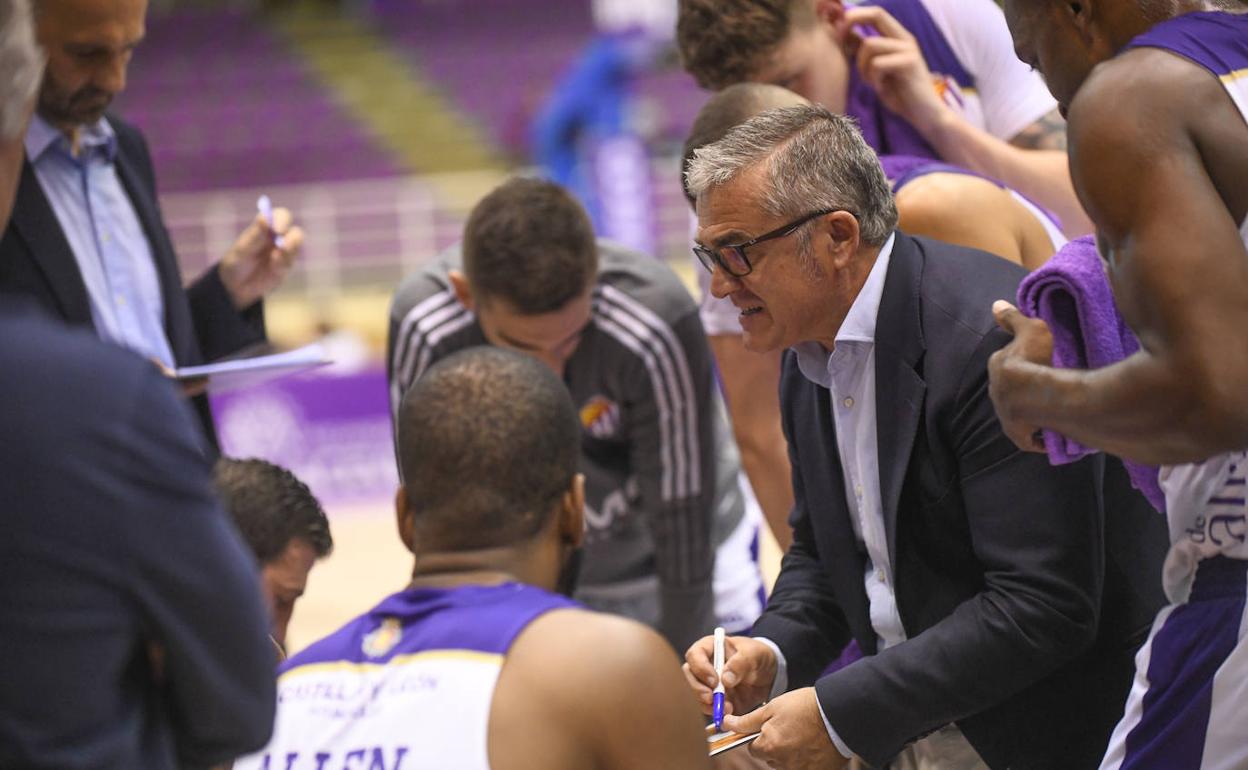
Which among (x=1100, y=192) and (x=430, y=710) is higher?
(x=1100, y=192)

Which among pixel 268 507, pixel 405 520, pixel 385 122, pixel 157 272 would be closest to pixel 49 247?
pixel 157 272

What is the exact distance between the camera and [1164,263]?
1.69m

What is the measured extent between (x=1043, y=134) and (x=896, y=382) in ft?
3.98

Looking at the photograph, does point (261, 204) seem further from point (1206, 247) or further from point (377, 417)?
point (377, 417)

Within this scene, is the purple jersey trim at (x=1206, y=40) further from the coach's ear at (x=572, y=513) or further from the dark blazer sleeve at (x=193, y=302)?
the dark blazer sleeve at (x=193, y=302)

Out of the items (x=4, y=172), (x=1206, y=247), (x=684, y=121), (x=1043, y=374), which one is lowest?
(x=684, y=121)

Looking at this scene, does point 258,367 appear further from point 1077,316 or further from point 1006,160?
point 1077,316

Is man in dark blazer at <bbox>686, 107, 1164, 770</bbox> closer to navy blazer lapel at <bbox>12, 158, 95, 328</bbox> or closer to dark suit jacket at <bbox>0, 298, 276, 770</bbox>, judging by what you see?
dark suit jacket at <bbox>0, 298, 276, 770</bbox>

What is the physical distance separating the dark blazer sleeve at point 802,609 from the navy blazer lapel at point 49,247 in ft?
5.34

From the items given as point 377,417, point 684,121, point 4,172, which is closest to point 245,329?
point 4,172

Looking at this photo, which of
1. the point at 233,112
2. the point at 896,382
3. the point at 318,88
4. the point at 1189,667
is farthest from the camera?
the point at 318,88

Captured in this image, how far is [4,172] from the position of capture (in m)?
1.50

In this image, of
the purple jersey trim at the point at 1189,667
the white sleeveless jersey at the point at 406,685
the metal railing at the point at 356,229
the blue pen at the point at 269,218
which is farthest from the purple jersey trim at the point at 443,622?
the metal railing at the point at 356,229

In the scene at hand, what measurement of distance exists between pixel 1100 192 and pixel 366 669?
1068 mm
